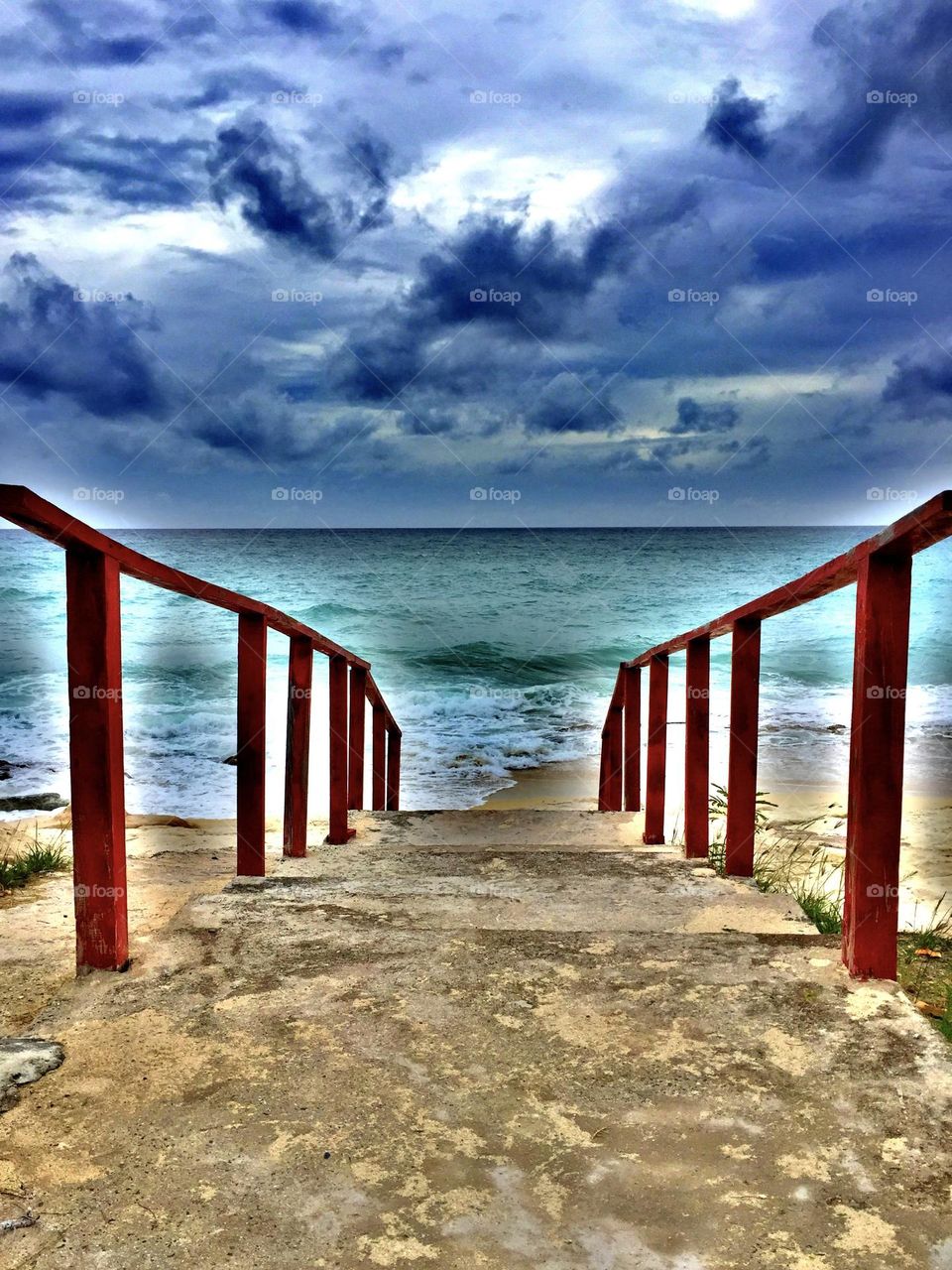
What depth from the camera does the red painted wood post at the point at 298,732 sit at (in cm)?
418

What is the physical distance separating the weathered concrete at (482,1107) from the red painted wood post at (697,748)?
5.72 ft

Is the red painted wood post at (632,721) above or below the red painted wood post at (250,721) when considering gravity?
below

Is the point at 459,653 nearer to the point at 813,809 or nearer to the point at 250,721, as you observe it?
the point at 813,809

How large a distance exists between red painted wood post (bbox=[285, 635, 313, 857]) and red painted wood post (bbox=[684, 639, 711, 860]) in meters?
1.60

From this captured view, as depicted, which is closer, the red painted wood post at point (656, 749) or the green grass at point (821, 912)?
the green grass at point (821, 912)

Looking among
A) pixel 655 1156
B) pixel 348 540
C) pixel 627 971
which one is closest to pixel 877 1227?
pixel 655 1156

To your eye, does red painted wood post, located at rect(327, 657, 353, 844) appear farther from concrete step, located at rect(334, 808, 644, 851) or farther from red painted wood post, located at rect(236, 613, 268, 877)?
red painted wood post, located at rect(236, 613, 268, 877)

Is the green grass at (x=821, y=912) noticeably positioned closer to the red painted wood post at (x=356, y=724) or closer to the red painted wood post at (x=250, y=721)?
the red painted wood post at (x=250, y=721)

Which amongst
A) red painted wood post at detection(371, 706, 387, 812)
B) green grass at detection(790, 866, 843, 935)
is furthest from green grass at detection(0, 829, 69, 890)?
green grass at detection(790, 866, 843, 935)

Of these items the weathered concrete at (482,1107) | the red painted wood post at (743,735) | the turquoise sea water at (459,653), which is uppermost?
the red painted wood post at (743,735)

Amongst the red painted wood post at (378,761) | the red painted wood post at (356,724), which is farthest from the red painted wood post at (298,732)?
the red painted wood post at (378,761)

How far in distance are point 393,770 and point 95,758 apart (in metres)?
6.30

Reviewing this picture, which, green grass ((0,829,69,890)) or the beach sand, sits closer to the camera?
green grass ((0,829,69,890))

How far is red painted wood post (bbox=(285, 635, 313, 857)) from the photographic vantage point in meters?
4.18
